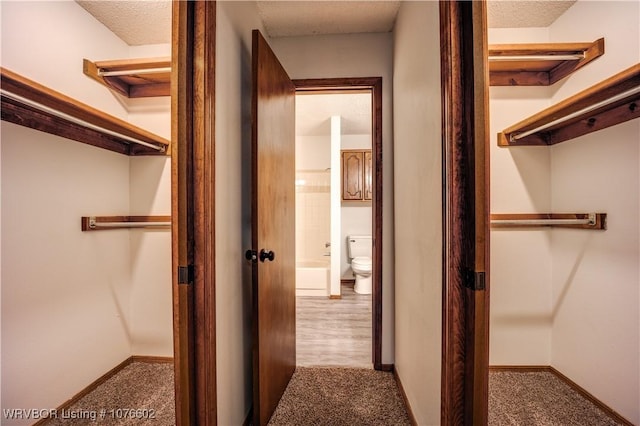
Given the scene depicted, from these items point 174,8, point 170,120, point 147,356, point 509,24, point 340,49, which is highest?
point 340,49

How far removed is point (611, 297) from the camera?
0.84 meters

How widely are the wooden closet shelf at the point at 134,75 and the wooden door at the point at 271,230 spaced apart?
47 cm

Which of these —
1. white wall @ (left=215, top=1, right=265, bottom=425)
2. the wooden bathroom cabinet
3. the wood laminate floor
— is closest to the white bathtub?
the wood laminate floor

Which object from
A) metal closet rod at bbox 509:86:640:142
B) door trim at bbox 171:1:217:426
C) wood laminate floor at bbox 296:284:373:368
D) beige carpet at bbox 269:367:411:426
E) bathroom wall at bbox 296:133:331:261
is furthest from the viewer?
bathroom wall at bbox 296:133:331:261

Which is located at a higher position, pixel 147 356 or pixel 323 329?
pixel 147 356

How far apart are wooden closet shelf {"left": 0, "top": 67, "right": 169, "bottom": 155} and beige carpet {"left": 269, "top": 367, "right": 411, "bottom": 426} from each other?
165 centimetres

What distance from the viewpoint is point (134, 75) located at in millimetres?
1076

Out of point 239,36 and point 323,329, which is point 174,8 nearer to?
point 239,36

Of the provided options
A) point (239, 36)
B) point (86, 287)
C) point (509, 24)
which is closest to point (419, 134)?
point (509, 24)

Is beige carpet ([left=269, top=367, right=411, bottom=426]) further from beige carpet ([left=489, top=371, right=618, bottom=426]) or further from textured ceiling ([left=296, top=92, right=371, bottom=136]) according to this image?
textured ceiling ([left=296, top=92, right=371, bottom=136])

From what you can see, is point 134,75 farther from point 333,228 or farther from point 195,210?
point 333,228

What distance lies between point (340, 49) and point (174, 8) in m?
1.56

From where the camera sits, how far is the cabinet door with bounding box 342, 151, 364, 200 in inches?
200

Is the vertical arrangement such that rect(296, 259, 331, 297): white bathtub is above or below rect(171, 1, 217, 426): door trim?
below
